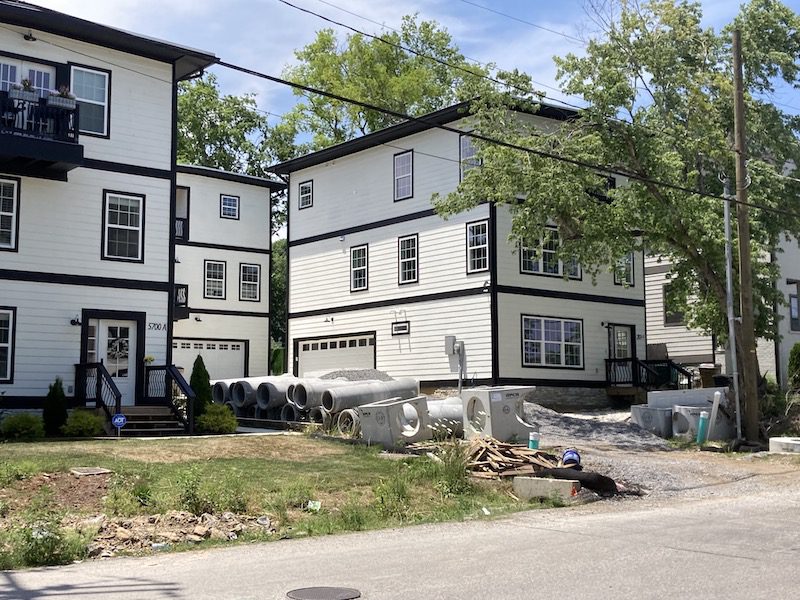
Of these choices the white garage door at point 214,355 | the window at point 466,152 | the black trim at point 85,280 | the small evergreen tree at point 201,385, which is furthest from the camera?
the white garage door at point 214,355

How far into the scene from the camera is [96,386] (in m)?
22.7

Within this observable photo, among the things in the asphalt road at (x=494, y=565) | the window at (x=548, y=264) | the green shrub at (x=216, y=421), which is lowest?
the asphalt road at (x=494, y=565)

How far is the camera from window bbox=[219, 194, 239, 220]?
39059 millimetres

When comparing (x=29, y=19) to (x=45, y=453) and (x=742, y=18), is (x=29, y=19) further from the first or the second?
(x=742, y=18)

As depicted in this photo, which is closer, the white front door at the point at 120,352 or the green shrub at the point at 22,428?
the green shrub at the point at 22,428

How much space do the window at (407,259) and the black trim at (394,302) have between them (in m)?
0.71

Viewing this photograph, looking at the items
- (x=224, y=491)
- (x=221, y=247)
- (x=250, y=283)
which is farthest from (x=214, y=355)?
(x=224, y=491)

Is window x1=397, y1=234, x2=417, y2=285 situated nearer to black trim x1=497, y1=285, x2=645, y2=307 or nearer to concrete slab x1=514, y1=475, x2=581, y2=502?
black trim x1=497, y1=285, x2=645, y2=307

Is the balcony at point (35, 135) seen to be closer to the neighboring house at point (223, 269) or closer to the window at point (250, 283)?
the neighboring house at point (223, 269)

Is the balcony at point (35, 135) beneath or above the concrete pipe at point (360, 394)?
above

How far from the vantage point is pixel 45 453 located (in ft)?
53.1

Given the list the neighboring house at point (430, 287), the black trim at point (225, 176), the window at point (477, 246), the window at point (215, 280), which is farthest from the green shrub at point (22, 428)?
the black trim at point (225, 176)

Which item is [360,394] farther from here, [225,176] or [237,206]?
[225,176]

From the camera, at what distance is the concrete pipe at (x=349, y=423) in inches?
804
